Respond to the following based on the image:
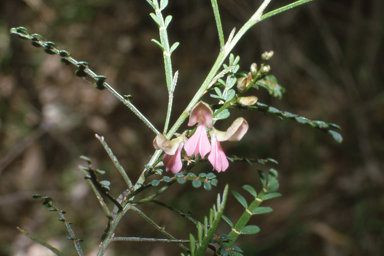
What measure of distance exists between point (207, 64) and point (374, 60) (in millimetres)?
2335

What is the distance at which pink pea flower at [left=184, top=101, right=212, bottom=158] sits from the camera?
740 mm

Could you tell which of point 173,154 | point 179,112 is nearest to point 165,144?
point 173,154

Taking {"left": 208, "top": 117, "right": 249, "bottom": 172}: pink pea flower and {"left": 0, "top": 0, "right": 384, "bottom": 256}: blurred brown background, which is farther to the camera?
{"left": 0, "top": 0, "right": 384, "bottom": 256}: blurred brown background

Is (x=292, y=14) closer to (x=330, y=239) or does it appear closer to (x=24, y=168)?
(x=330, y=239)

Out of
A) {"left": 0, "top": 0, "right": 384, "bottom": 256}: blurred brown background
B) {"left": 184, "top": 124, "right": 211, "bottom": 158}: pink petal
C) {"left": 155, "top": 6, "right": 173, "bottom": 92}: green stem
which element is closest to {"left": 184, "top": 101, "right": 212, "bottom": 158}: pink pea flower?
{"left": 184, "top": 124, "right": 211, "bottom": 158}: pink petal

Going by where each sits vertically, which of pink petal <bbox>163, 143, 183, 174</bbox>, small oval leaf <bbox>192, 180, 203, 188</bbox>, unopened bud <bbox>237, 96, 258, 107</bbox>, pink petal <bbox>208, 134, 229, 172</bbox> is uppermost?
unopened bud <bbox>237, 96, 258, 107</bbox>

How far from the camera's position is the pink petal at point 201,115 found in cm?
74

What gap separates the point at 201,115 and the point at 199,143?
2.9 inches

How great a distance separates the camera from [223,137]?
0.79 m

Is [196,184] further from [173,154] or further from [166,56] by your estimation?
[166,56]

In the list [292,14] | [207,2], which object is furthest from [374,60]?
[207,2]

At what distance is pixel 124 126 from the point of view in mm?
3943

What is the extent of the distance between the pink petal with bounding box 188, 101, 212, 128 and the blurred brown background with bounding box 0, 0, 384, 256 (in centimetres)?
248

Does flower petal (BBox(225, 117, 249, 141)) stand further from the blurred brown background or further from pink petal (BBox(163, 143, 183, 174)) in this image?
the blurred brown background
